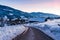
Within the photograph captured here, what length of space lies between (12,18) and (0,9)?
1712mm

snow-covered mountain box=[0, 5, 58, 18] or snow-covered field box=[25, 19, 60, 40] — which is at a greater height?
snow-covered mountain box=[0, 5, 58, 18]

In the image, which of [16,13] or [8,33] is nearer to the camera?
[16,13]

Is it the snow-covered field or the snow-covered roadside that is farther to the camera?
the snow-covered field

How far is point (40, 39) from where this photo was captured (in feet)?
38.7

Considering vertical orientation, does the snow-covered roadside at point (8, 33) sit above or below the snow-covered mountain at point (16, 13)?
below

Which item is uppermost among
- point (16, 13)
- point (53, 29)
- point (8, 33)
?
point (16, 13)

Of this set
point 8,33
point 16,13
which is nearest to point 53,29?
point 8,33

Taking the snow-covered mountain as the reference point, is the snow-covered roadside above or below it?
below

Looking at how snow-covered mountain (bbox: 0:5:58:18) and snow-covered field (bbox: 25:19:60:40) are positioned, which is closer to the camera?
snow-covered mountain (bbox: 0:5:58:18)

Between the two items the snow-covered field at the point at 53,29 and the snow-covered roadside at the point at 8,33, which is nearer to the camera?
the snow-covered roadside at the point at 8,33

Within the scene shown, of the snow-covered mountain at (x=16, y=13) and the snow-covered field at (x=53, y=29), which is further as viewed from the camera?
the snow-covered field at (x=53, y=29)

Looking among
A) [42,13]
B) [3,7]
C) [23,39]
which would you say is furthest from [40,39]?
[3,7]

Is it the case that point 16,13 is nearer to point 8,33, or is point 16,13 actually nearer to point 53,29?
point 8,33

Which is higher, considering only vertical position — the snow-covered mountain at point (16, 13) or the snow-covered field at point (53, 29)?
the snow-covered mountain at point (16, 13)
